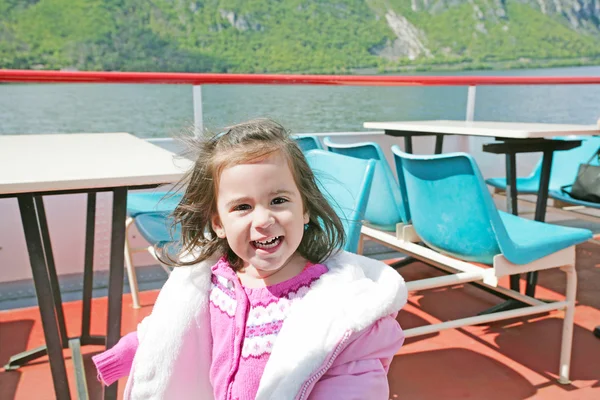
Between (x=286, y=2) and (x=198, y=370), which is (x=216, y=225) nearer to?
(x=198, y=370)

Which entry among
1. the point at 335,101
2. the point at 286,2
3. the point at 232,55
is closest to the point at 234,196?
the point at 335,101

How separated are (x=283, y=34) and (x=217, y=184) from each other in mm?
61528

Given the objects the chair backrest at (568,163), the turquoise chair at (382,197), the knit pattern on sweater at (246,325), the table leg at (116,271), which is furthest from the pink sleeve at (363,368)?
the chair backrest at (568,163)

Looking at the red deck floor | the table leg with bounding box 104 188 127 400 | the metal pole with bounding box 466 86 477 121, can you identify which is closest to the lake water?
the metal pole with bounding box 466 86 477 121

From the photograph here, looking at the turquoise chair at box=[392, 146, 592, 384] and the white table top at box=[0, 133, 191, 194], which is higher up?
the white table top at box=[0, 133, 191, 194]

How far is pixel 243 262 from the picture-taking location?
113cm

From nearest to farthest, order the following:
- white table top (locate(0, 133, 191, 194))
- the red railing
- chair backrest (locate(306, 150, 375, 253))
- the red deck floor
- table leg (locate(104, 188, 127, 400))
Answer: white table top (locate(0, 133, 191, 194)) → table leg (locate(104, 188, 127, 400)) → chair backrest (locate(306, 150, 375, 253)) → the red deck floor → the red railing

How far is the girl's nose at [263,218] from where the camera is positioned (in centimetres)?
96

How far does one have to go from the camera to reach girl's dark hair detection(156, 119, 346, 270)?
102 centimetres

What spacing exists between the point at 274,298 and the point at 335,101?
36.4 metres

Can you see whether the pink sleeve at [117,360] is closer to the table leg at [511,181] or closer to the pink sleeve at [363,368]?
the pink sleeve at [363,368]

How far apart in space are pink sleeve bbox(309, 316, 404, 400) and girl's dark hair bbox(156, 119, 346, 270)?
21 cm

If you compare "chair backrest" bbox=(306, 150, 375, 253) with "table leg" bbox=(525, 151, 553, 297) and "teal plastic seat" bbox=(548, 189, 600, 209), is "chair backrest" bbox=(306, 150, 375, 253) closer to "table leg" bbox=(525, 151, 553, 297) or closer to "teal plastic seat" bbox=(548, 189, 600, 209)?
"table leg" bbox=(525, 151, 553, 297)

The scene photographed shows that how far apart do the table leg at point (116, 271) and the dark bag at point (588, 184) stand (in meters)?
2.45
